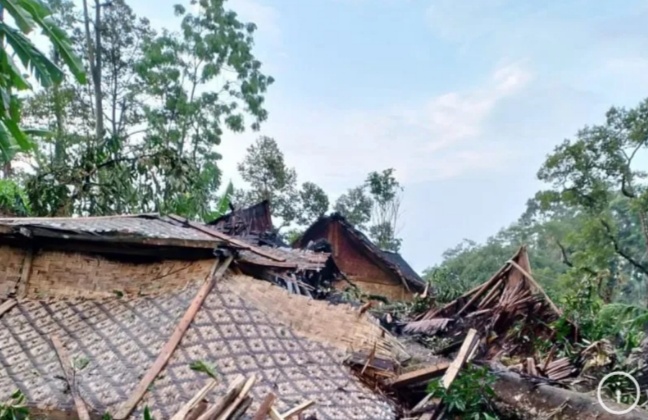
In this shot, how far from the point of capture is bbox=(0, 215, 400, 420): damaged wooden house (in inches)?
130

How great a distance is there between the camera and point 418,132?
56.8 ft

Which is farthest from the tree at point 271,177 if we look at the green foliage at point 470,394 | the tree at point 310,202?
the green foliage at point 470,394

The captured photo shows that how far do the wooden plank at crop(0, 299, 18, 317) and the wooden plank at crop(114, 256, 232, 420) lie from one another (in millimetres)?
1562

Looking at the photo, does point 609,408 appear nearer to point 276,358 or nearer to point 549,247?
point 276,358

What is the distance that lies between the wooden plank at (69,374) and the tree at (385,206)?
1902 cm

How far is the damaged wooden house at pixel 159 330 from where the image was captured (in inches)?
130

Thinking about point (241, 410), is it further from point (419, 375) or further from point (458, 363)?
point (458, 363)

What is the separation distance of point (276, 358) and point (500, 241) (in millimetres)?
30197

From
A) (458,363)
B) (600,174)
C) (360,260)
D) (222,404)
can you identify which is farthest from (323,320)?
(600,174)

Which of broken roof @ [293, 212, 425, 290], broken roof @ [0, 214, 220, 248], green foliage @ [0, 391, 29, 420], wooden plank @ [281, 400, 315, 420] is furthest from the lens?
broken roof @ [293, 212, 425, 290]

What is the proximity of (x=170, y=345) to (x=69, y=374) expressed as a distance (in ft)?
2.14

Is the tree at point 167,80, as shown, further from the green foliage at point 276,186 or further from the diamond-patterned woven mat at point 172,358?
the diamond-patterned woven mat at point 172,358

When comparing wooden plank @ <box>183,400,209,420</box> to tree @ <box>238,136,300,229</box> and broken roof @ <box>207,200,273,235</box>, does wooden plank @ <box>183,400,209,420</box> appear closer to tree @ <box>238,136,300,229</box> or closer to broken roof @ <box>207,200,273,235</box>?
broken roof @ <box>207,200,273,235</box>

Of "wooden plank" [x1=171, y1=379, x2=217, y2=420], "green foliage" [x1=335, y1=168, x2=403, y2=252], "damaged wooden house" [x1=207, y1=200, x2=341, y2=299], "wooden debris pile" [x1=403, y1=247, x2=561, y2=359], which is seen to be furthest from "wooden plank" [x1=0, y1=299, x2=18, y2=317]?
"green foliage" [x1=335, y1=168, x2=403, y2=252]
